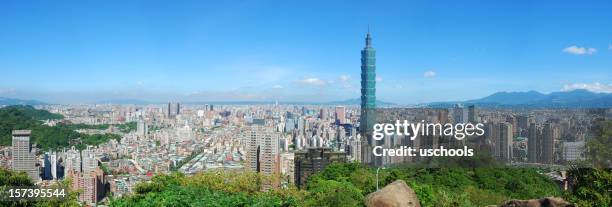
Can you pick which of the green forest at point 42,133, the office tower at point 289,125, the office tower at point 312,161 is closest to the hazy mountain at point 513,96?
the office tower at point 289,125

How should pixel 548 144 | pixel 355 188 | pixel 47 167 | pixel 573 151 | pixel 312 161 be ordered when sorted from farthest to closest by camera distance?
pixel 47 167 < pixel 312 161 < pixel 355 188 < pixel 548 144 < pixel 573 151

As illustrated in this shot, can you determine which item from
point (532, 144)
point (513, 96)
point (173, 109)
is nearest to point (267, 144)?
point (532, 144)

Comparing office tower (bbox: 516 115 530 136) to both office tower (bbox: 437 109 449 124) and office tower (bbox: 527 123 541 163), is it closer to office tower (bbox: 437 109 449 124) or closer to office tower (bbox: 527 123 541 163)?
office tower (bbox: 527 123 541 163)

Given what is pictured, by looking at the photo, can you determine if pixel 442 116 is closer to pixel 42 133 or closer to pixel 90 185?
pixel 90 185

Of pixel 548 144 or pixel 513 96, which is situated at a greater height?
pixel 513 96

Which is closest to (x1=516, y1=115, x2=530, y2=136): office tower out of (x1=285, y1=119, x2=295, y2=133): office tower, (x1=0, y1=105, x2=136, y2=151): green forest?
(x1=0, y1=105, x2=136, y2=151): green forest

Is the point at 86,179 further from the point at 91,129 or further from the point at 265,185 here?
the point at 91,129
